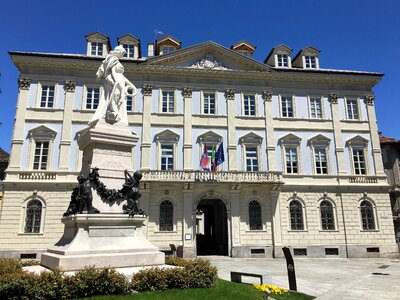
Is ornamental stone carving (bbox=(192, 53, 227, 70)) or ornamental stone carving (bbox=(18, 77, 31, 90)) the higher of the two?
ornamental stone carving (bbox=(192, 53, 227, 70))

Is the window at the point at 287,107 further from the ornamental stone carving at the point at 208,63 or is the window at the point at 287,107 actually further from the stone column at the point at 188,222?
the stone column at the point at 188,222

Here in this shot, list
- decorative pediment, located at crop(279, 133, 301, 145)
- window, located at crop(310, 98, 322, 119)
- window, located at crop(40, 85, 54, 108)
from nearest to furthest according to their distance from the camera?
window, located at crop(40, 85, 54, 108) → decorative pediment, located at crop(279, 133, 301, 145) → window, located at crop(310, 98, 322, 119)

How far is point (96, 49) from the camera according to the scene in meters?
30.3

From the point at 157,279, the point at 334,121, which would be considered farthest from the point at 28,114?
the point at 334,121

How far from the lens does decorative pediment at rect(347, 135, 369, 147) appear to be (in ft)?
100

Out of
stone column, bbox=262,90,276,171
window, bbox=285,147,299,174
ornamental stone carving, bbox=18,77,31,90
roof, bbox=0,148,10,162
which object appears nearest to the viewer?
ornamental stone carving, bbox=18,77,31,90

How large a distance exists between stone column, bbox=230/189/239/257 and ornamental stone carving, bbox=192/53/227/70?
1093cm

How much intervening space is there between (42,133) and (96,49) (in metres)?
9.03

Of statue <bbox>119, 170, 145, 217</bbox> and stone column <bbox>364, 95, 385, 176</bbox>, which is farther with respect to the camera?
stone column <bbox>364, 95, 385, 176</bbox>

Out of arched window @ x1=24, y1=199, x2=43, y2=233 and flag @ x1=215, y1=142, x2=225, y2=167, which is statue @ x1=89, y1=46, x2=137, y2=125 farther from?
arched window @ x1=24, y1=199, x2=43, y2=233

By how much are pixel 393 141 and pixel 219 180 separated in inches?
966

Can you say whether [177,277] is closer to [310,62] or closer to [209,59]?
[209,59]

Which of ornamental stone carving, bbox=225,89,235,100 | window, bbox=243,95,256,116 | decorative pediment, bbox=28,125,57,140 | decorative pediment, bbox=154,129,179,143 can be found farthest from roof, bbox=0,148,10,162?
window, bbox=243,95,256,116

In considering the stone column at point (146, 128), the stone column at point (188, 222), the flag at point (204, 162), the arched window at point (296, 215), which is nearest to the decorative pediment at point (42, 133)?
the stone column at point (146, 128)
